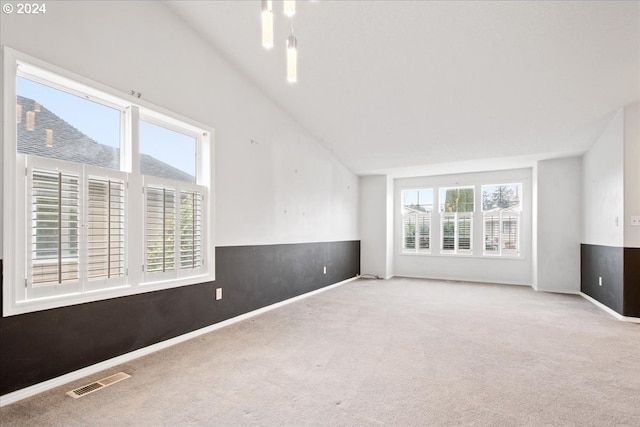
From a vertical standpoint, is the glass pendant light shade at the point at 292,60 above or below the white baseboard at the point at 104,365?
above

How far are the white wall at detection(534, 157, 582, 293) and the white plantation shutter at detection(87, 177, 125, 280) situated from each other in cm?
712

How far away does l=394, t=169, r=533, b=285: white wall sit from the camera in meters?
7.15

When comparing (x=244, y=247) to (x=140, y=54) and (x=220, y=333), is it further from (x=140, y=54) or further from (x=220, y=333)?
(x=140, y=54)

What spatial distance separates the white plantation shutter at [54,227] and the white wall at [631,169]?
6199 millimetres

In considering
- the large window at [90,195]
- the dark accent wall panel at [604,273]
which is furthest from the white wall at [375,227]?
the large window at [90,195]

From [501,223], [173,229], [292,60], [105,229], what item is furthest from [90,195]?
[501,223]

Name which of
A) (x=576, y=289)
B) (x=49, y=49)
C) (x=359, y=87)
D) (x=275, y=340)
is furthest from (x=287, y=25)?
(x=576, y=289)

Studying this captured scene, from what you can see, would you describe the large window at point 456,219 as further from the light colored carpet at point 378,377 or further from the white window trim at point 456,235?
the light colored carpet at point 378,377

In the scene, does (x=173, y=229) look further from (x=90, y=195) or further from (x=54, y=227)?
(x=54, y=227)

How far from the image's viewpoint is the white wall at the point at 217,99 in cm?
262

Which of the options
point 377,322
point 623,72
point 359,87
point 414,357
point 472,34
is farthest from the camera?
point 359,87

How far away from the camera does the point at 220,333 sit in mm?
3723

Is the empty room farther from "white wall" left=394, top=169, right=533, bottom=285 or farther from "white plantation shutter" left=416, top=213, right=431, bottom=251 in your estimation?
"white plantation shutter" left=416, top=213, right=431, bottom=251

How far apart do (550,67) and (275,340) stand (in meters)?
4.32
